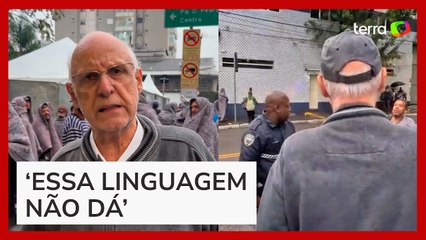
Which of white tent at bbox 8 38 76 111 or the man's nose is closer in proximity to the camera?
the man's nose

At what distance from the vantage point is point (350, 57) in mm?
1710

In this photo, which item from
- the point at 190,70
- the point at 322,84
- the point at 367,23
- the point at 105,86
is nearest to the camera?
the point at 322,84

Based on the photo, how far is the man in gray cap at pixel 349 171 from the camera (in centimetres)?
162

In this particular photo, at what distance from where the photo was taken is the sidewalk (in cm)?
208

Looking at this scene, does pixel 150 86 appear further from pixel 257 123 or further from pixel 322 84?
pixel 322 84

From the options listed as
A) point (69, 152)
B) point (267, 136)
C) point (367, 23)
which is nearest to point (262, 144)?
point (267, 136)

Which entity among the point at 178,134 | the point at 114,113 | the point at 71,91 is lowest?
the point at 178,134

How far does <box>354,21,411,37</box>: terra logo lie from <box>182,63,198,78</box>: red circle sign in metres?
0.92

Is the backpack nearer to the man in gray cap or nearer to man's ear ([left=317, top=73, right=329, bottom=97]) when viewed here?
man's ear ([left=317, top=73, right=329, bottom=97])

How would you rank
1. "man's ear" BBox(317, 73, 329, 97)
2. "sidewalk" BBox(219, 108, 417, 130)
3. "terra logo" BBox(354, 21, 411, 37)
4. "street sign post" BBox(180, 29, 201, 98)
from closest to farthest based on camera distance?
"man's ear" BBox(317, 73, 329, 97) < "sidewalk" BBox(219, 108, 417, 130) < "terra logo" BBox(354, 21, 411, 37) < "street sign post" BBox(180, 29, 201, 98)

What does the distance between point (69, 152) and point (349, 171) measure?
1.45m

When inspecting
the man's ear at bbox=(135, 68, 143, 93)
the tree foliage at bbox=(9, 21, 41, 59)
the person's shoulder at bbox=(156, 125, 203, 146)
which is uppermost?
the tree foliage at bbox=(9, 21, 41, 59)

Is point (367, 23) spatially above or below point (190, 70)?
above

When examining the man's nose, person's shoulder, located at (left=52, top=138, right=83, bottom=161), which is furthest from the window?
person's shoulder, located at (left=52, top=138, right=83, bottom=161)
